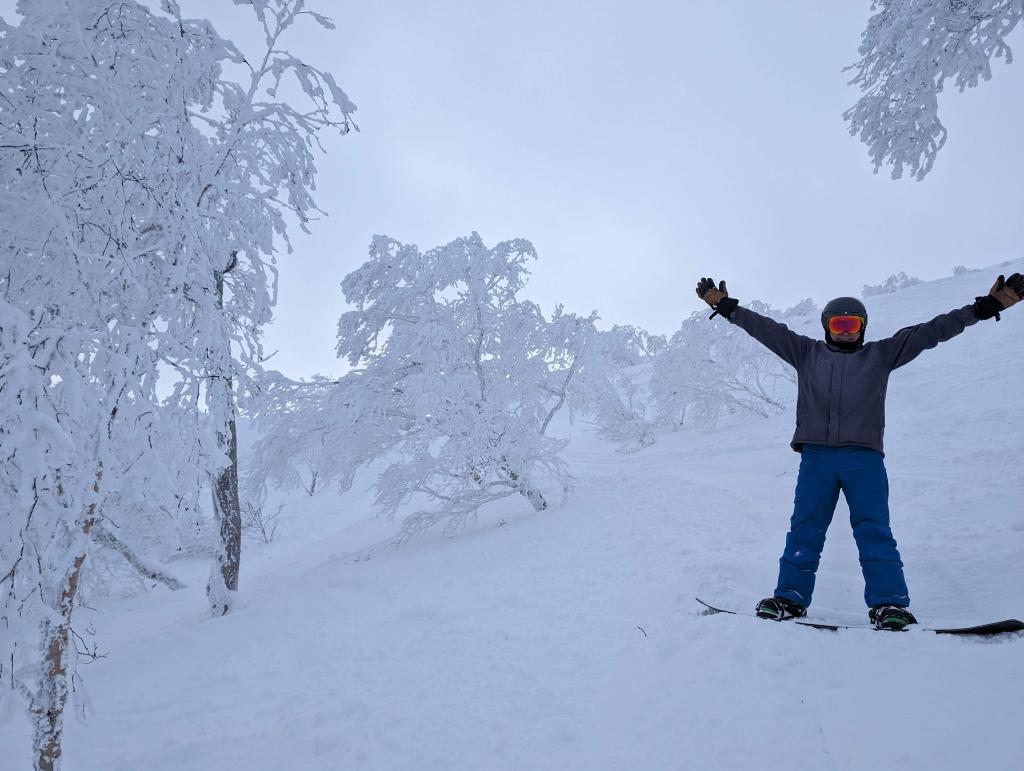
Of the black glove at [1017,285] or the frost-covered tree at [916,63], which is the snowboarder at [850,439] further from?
the frost-covered tree at [916,63]

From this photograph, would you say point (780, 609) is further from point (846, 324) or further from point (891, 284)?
point (891, 284)

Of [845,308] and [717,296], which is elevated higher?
[717,296]

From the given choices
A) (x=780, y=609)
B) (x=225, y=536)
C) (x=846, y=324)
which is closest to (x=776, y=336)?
(x=846, y=324)

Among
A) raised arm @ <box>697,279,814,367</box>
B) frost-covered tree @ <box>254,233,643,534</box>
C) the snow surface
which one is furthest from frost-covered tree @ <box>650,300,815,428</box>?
raised arm @ <box>697,279,814,367</box>

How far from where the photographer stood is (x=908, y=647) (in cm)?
211

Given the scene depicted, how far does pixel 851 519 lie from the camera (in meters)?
2.79

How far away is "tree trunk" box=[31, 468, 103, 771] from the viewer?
7.59 feet

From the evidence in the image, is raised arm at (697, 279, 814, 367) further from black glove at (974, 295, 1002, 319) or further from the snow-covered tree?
the snow-covered tree

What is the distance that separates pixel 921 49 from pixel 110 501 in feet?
24.6

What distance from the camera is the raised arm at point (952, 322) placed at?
2613 mm

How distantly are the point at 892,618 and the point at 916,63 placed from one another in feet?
16.6

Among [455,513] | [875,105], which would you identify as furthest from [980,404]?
[455,513]

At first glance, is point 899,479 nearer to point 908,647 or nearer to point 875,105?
point 875,105

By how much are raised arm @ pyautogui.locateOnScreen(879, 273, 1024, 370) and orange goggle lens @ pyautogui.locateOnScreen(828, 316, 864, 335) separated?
165mm
